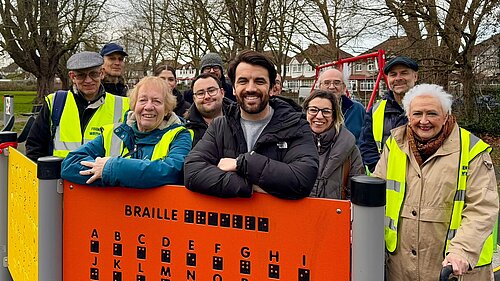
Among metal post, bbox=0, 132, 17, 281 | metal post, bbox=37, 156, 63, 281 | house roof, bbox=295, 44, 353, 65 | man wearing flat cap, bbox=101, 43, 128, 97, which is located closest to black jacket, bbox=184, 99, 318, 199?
metal post, bbox=37, 156, 63, 281

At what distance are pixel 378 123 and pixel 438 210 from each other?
4.53ft

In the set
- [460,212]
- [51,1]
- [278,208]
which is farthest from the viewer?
[51,1]

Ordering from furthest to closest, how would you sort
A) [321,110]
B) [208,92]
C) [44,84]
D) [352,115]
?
[44,84] → [352,115] → [208,92] → [321,110]

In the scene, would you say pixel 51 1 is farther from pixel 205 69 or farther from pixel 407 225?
pixel 407 225

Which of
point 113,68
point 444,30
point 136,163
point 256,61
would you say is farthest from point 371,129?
point 444,30

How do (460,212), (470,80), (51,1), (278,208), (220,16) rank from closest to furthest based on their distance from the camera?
(278,208) → (460,212) → (220,16) → (470,80) → (51,1)

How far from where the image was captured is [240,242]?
7.76ft

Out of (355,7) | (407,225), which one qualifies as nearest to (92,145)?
→ (407,225)

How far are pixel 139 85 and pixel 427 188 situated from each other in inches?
65.4

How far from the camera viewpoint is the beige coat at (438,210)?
247cm

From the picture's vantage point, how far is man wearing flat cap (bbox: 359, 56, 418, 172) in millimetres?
3775

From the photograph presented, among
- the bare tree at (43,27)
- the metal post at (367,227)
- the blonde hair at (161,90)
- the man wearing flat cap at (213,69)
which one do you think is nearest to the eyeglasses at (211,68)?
the man wearing flat cap at (213,69)

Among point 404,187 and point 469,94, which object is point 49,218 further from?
point 469,94

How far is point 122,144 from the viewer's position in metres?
2.84
